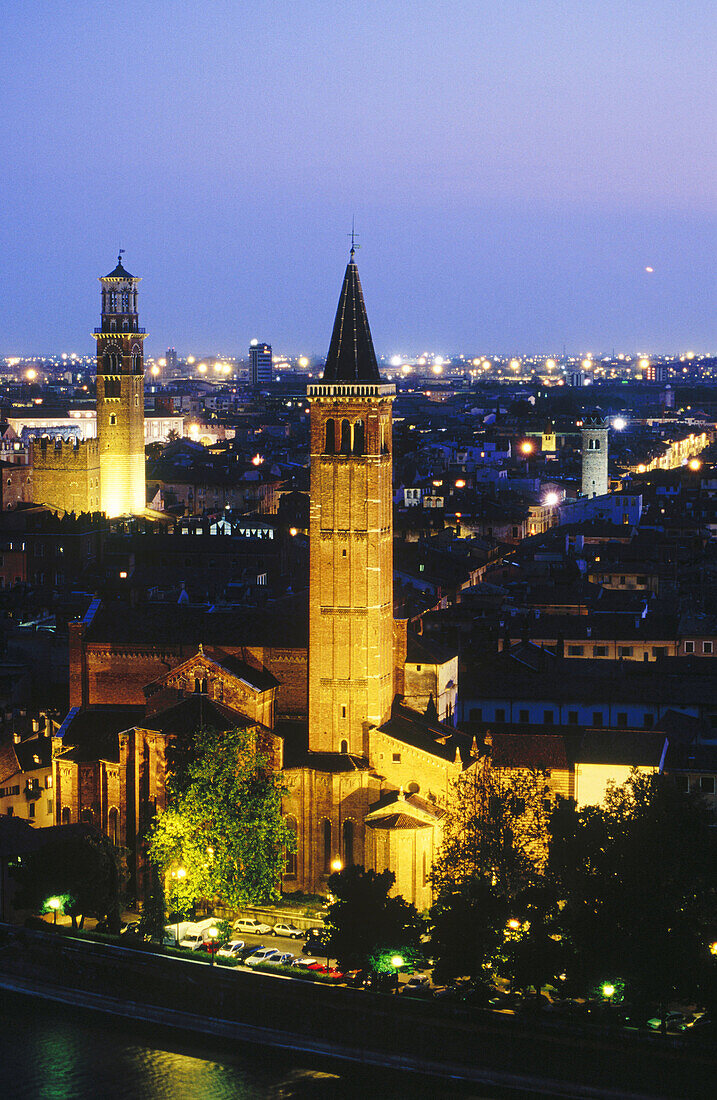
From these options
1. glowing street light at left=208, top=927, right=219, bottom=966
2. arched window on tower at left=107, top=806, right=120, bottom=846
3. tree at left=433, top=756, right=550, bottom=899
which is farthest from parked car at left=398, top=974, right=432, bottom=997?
arched window on tower at left=107, top=806, right=120, bottom=846

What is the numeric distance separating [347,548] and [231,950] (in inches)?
390

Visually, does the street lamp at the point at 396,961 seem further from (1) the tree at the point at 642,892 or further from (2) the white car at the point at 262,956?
(1) the tree at the point at 642,892

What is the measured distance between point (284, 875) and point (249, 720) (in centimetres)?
350

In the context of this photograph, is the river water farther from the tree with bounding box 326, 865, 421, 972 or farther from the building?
the building

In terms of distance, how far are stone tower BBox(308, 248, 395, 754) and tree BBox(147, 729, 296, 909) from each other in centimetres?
331

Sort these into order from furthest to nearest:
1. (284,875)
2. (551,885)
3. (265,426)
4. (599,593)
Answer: (265,426), (599,593), (284,875), (551,885)

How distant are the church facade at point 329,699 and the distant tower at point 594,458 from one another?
63317 millimetres

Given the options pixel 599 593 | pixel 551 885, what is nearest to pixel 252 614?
pixel 551 885

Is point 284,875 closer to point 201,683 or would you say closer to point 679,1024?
point 201,683

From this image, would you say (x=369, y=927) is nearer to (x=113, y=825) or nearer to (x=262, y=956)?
(x=262, y=956)

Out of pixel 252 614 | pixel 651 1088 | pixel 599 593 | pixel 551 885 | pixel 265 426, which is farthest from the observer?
pixel 265 426

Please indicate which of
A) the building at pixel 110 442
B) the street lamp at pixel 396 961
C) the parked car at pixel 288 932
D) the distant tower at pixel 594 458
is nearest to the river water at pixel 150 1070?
the street lamp at pixel 396 961

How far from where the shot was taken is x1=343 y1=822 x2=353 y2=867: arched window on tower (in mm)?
38188

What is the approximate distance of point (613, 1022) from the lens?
29.9m
